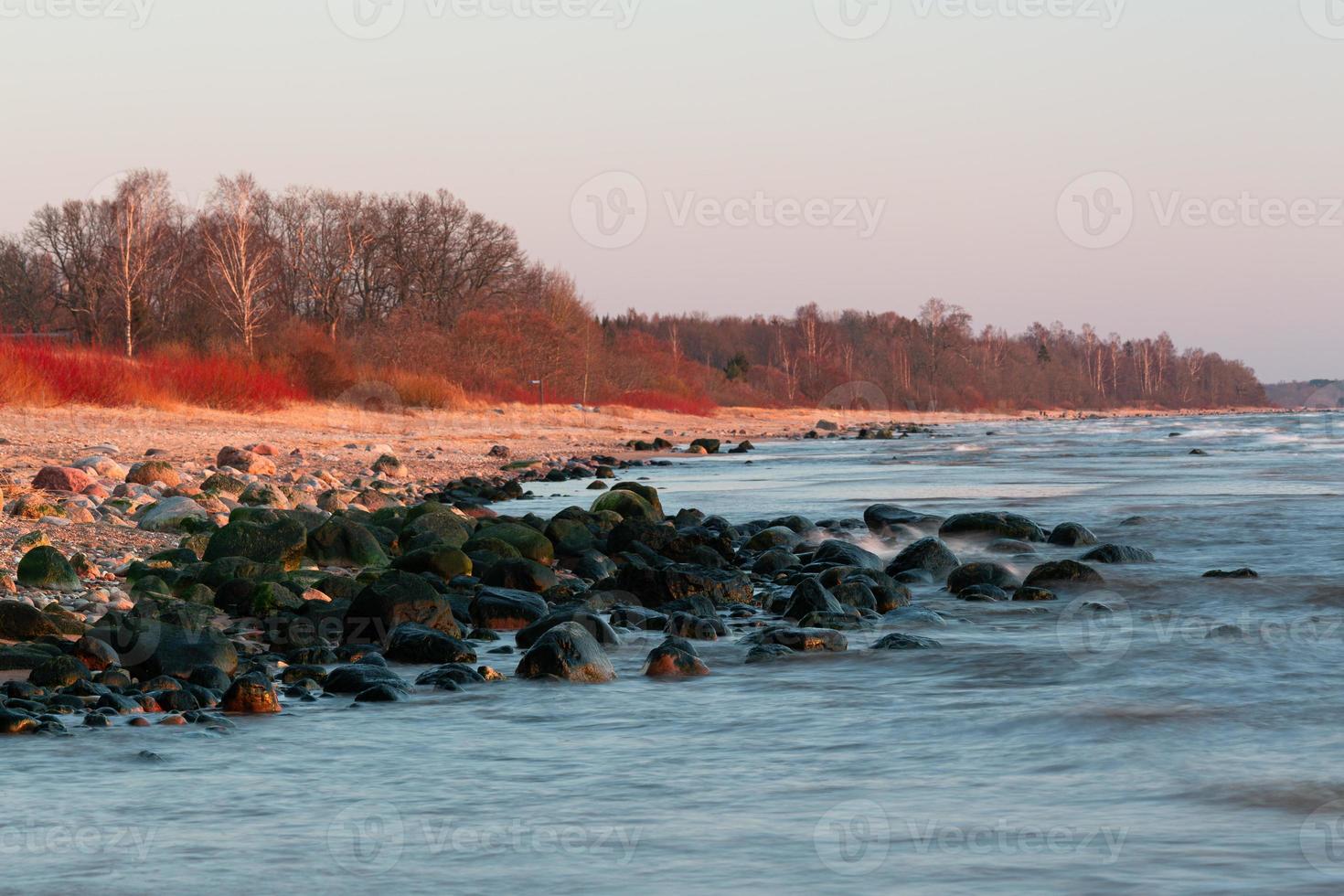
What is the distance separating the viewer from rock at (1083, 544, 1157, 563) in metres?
12.1

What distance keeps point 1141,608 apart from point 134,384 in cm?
2072

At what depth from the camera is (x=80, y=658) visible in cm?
667

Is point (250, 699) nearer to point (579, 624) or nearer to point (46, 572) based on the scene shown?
point (579, 624)

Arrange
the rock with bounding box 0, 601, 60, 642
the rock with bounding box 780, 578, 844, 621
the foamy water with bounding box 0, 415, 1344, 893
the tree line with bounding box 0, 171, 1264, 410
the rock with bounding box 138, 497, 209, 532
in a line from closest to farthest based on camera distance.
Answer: the foamy water with bounding box 0, 415, 1344, 893 → the rock with bounding box 0, 601, 60, 642 → the rock with bounding box 780, 578, 844, 621 → the rock with bounding box 138, 497, 209, 532 → the tree line with bounding box 0, 171, 1264, 410

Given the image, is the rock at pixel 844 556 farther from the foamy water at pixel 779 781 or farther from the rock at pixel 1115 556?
the foamy water at pixel 779 781

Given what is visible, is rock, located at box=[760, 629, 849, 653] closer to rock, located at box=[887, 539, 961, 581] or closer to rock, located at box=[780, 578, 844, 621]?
rock, located at box=[780, 578, 844, 621]

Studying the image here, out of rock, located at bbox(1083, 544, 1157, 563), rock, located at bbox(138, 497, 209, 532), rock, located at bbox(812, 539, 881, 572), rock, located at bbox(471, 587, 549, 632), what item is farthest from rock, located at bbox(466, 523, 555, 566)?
rock, located at bbox(1083, 544, 1157, 563)

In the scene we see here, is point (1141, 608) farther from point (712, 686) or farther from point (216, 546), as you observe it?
point (216, 546)

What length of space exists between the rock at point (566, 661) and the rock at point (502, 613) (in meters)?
1.46

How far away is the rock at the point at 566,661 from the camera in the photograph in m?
6.93

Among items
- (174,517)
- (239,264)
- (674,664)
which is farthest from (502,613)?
(239,264)

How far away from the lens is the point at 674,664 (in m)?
7.12

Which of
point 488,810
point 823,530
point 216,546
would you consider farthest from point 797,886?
point 823,530

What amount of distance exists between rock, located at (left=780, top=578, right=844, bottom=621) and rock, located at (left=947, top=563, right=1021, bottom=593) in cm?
157
